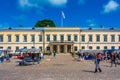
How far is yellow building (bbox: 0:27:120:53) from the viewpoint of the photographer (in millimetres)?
79062

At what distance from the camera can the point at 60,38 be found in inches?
3137

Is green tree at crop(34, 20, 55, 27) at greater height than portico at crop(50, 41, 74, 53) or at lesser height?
greater

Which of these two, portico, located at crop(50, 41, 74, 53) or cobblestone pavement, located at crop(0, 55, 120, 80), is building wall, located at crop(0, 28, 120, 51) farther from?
cobblestone pavement, located at crop(0, 55, 120, 80)

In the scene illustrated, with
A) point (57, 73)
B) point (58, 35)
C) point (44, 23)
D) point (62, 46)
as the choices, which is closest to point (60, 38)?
point (58, 35)

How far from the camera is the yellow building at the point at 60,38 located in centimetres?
7906

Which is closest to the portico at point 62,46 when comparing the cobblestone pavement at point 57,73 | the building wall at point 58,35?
the building wall at point 58,35

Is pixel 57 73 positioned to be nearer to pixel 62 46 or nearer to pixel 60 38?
pixel 62 46

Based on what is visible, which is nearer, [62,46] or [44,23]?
[62,46]

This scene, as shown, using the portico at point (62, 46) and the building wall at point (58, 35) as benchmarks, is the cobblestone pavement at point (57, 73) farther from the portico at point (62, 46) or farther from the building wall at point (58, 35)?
the building wall at point (58, 35)

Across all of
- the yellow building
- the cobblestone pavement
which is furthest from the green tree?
the cobblestone pavement

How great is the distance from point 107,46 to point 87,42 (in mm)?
6362

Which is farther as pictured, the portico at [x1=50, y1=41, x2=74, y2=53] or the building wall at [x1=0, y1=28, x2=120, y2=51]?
the building wall at [x1=0, y1=28, x2=120, y2=51]

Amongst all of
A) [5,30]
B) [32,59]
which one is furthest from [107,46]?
[32,59]

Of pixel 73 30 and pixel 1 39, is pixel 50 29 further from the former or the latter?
pixel 1 39
